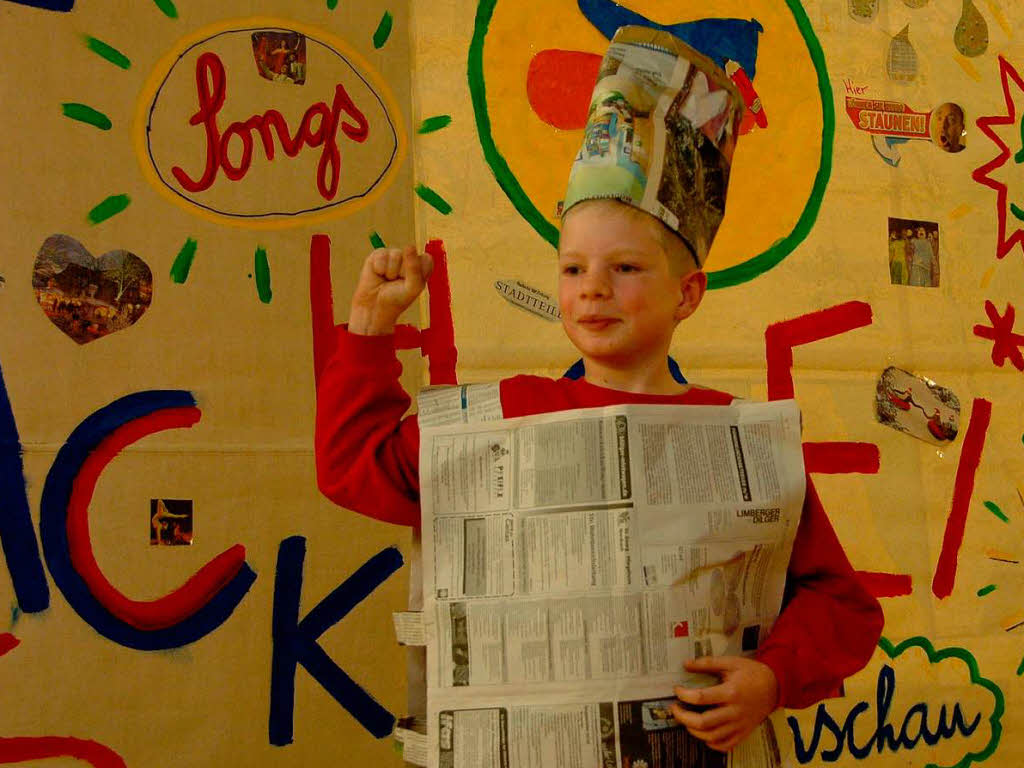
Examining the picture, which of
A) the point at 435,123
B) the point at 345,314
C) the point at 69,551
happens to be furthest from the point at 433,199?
the point at 69,551

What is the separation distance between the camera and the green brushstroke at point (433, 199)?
1.37m

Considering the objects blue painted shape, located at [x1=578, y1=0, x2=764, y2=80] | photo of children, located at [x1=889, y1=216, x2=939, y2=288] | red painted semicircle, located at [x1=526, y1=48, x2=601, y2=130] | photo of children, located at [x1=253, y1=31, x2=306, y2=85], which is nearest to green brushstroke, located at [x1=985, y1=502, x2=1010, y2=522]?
photo of children, located at [x1=889, y1=216, x2=939, y2=288]

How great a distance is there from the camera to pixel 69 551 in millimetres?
1183

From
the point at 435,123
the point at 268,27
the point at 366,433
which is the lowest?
the point at 366,433

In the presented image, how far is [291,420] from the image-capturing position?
1.29 m

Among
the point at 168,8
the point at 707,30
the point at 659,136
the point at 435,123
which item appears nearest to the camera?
the point at 659,136

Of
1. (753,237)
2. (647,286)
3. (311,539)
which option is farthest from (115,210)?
(753,237)

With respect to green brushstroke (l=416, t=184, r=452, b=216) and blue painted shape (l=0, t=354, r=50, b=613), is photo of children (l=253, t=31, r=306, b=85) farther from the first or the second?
blue painted shape (l=0, t=354, r=50, b=613)

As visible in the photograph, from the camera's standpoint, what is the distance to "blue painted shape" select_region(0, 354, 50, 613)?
3.80 feet

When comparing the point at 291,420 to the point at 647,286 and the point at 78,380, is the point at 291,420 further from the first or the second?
the point at 647,286

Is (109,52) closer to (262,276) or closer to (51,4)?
(51,4)

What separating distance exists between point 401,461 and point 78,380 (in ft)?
1.92

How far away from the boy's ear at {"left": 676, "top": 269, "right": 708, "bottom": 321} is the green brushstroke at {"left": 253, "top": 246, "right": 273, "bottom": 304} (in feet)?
2.08

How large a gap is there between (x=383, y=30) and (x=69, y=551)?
83 centimetres
